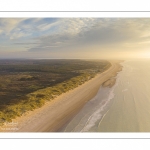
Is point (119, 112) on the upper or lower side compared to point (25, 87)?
lower

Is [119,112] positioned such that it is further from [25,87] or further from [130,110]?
[25,87]

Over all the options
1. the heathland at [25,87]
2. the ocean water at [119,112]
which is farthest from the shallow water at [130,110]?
the heathland at [25,87]

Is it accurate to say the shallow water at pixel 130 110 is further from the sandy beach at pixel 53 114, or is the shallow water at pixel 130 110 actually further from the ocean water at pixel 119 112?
the sandy beach at pixel 53 114

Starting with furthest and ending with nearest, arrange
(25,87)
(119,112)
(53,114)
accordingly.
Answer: (25,87) < (119,112) < (53,114)

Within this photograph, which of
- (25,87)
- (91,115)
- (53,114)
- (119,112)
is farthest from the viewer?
(25,87)

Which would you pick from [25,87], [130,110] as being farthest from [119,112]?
[25,87]

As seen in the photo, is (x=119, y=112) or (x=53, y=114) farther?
(x=119, y=112)
